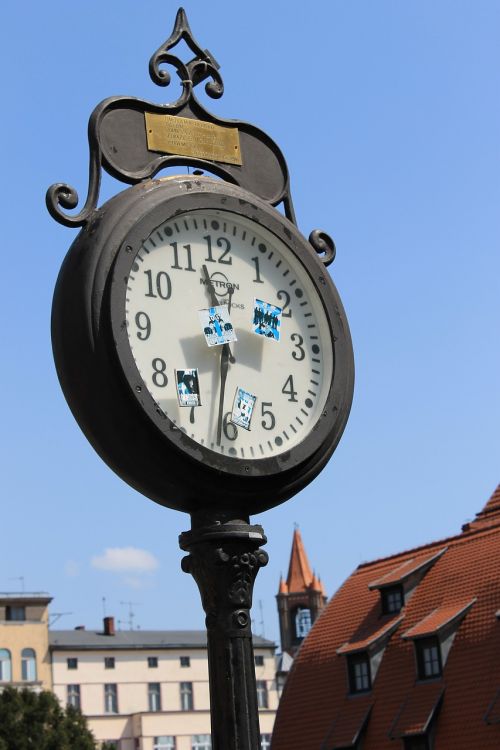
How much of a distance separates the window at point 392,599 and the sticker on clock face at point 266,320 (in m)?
27.2

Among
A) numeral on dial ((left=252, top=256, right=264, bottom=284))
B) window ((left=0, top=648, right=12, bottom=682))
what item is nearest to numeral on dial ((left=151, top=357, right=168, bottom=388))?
numeral on dial ((left=252, top=256, right=264, bottom=284))

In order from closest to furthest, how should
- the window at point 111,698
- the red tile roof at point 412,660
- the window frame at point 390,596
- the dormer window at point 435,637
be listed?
the red tile roof at point 412,660
the dormer window at point 435,637
the window frame at point 390,596
the window at point 111,698

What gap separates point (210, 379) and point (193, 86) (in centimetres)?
107

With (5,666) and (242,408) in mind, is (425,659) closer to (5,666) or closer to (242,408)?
(242,408)

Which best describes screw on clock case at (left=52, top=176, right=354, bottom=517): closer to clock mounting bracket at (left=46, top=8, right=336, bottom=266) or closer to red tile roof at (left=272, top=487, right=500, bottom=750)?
clock mounting bracket at (left=46, top=8, right=336, bottom=266)

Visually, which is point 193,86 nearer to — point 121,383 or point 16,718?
point 121,383

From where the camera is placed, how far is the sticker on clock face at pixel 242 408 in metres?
3.42

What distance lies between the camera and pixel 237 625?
132 inches

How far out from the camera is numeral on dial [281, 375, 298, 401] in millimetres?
3570

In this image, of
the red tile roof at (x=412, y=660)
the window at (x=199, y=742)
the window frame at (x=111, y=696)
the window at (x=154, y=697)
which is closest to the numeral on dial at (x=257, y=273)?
the red tile roof at (x=412, y=660)

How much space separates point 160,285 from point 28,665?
57666 millimetres

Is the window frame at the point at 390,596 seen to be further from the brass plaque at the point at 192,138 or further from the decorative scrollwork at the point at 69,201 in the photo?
the decorative scrollwork at the point at 69,201

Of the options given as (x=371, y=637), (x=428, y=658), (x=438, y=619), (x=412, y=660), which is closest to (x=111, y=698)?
(x=371, y=637)

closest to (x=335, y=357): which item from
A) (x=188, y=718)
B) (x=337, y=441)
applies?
(x=337, y=441)
